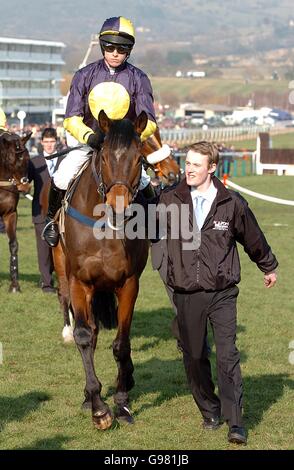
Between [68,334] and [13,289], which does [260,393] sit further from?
[13,289]

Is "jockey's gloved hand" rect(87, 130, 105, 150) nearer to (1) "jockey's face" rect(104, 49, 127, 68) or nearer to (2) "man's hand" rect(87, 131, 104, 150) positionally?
(2) "man's hand" rect(87, 131, 104, 150)

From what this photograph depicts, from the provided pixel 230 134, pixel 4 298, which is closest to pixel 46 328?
pixel 4 298

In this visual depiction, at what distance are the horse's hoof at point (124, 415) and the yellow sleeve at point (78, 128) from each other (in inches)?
79.6

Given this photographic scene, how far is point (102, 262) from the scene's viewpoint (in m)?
6.95

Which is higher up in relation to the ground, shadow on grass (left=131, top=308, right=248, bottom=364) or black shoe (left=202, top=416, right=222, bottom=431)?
black shoe (left=202, top=416, right=222, bottom=431)

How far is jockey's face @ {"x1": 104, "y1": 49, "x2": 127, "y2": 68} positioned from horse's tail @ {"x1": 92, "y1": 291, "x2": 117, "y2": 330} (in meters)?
2.14

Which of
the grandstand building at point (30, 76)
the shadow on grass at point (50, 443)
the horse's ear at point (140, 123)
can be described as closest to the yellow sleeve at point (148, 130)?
the horse's ear at point (140, 123)

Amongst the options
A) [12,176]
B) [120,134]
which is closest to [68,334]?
[12,176]

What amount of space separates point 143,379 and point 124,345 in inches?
49.4

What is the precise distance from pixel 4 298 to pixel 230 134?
261ft

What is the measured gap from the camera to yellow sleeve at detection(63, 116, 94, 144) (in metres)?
7.13

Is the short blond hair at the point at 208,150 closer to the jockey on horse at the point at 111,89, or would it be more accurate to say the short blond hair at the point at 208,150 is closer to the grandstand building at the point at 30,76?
the jockey on horse at the point at 111,89

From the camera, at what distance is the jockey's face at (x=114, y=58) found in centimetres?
755

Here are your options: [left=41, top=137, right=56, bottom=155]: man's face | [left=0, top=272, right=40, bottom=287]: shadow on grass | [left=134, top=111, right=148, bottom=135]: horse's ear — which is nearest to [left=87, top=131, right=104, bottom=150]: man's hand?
[left=134, top=111, right=148, bottom=135]: horse's ear
